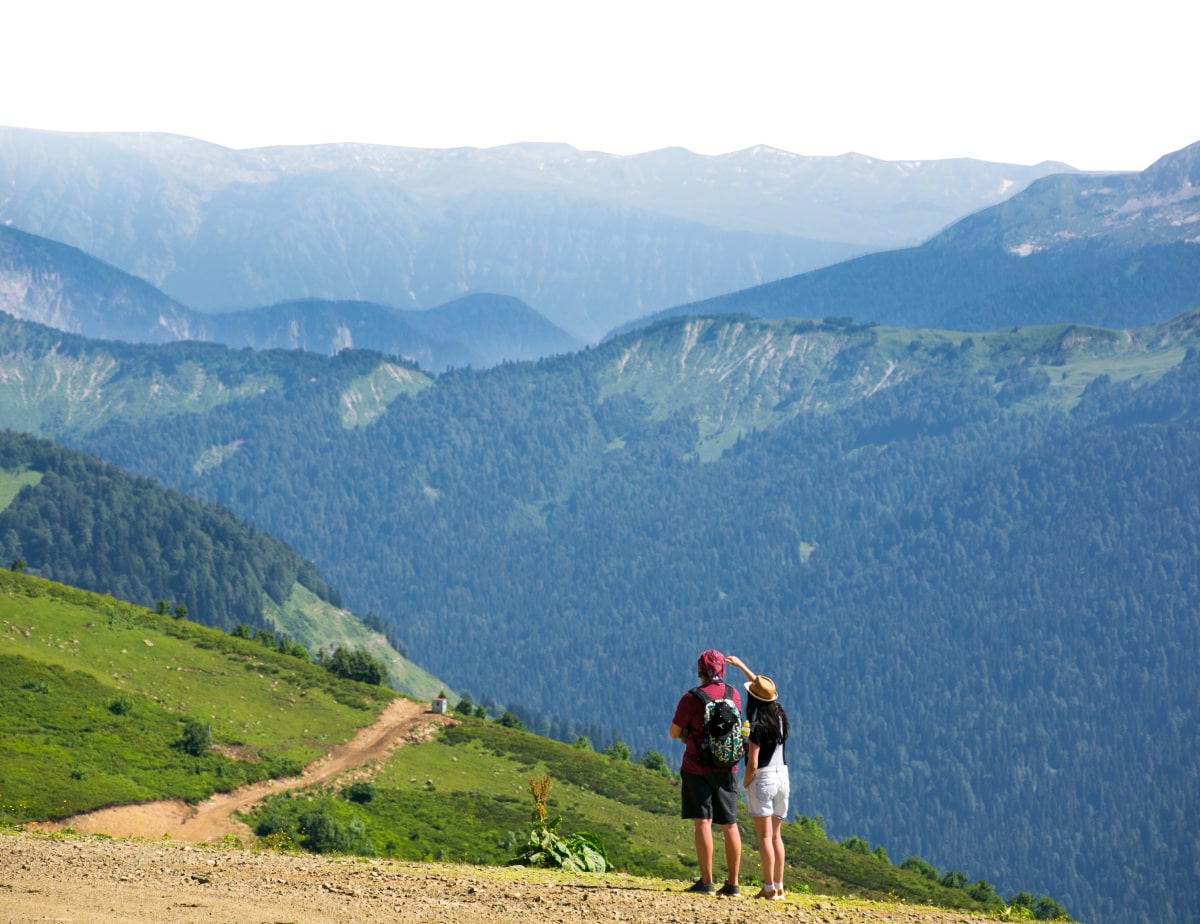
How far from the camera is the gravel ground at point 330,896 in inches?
1337

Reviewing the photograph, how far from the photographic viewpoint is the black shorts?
3566 centimetres

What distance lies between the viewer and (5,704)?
100062mm

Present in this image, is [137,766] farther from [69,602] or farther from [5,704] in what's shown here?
[69,602]

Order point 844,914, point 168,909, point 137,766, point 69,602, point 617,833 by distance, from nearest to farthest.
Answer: point 168,909 < point 844,914 < point 137,766 < point 617,833 < point 69,602

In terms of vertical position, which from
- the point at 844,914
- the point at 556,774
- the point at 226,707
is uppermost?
the point at 844,914

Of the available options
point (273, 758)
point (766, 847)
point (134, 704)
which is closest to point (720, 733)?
point (766, 847)

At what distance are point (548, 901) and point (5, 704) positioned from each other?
74.6 metres

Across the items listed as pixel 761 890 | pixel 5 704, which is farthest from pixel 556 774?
pixel 761 890

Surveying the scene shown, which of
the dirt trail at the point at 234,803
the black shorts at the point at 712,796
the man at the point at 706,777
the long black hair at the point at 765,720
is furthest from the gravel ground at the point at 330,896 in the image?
the dirt trail at the point at 234,803

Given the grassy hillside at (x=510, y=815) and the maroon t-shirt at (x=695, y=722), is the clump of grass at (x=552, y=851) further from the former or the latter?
the grassy hillside at (x=510, y=815)

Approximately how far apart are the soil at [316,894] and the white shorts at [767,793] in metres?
2.26

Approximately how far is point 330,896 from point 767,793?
10.7 m

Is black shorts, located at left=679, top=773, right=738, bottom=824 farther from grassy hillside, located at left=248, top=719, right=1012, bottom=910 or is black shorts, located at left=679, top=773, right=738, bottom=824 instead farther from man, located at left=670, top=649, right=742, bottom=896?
grassy hillside, located at left=248, top=719, right=1012, bottom=910

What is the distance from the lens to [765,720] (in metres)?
36.2
